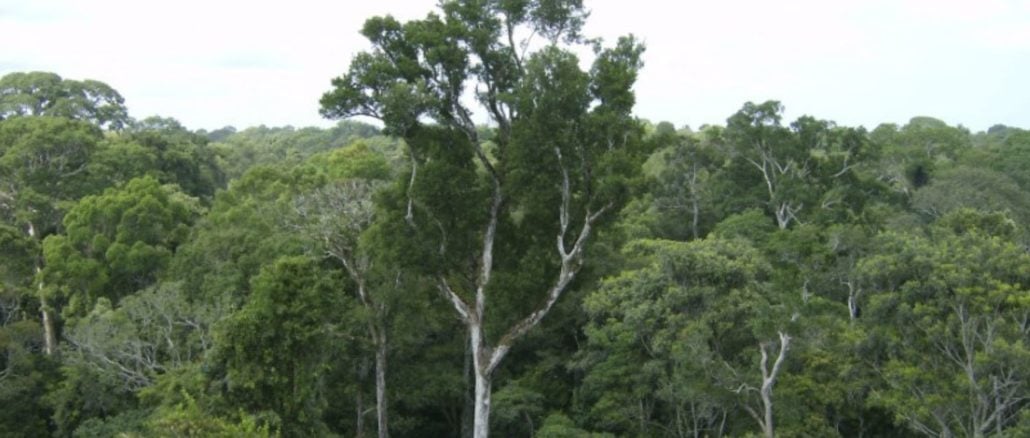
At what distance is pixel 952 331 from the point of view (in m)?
11.7

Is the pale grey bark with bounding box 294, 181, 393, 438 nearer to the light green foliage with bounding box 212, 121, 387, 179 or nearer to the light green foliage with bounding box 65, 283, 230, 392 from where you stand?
the light green foliage with bounding box 65, 283, 230, 392

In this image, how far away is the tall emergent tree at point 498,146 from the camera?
41.8 ft

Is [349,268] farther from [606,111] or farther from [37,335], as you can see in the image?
[37,335]

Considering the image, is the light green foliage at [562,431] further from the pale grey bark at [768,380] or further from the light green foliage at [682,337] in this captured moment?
the pale grey bark at [768,380]

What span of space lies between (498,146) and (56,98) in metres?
31.0

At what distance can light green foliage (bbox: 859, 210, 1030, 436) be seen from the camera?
448 inches

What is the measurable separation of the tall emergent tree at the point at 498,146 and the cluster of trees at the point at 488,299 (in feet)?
0.14

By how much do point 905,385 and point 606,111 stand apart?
19.9 feet

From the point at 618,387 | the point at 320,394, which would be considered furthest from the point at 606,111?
the point at 320,394

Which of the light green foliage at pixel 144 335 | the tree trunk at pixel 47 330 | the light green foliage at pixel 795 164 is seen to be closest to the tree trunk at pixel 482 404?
the light green foliage at pixel 144 335

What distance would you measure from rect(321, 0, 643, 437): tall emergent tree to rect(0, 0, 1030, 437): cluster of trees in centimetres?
4

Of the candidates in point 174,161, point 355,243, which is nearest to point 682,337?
point 355,243

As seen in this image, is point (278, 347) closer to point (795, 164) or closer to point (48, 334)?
point (48, 334)

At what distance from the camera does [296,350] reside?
12180mm
